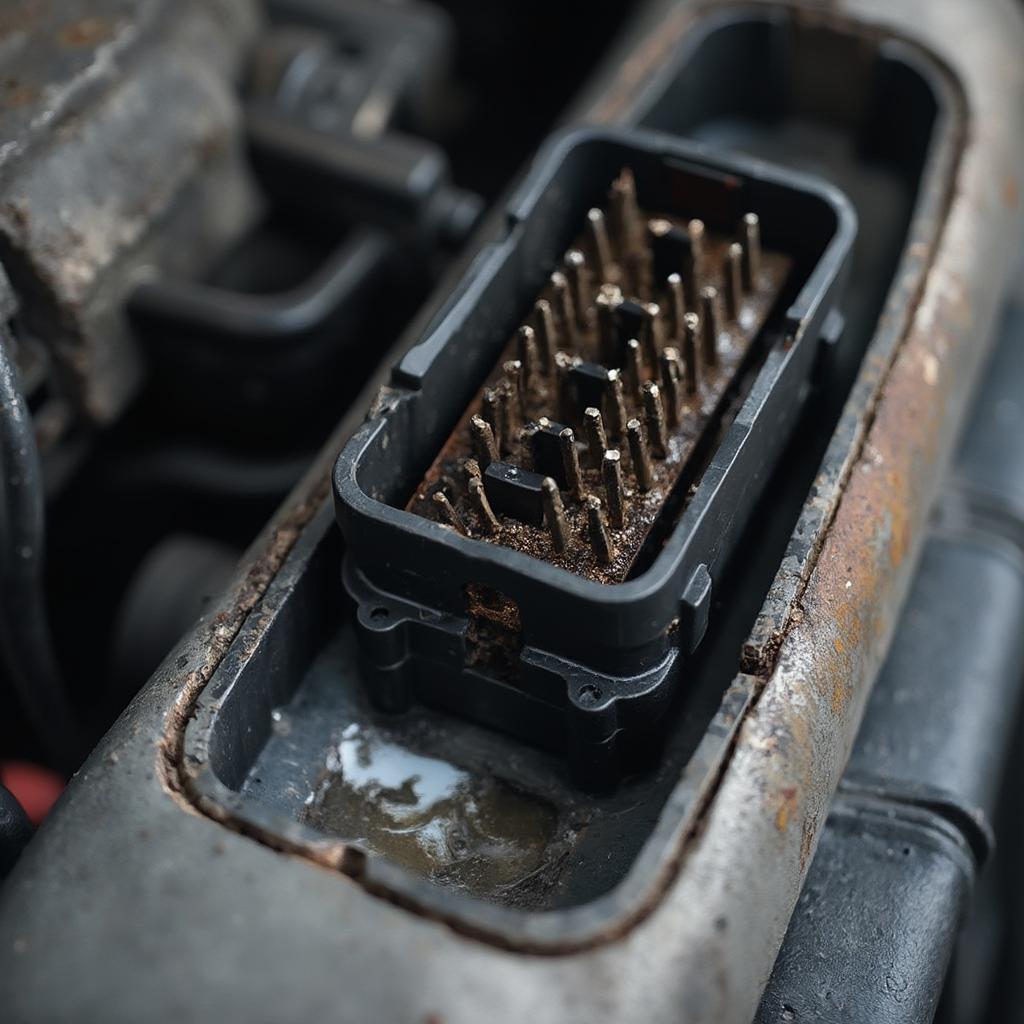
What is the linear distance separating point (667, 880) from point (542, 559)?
273mm

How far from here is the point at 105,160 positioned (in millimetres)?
1435

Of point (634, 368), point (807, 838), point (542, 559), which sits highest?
point (634, 368)

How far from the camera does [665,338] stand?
127 centimetres

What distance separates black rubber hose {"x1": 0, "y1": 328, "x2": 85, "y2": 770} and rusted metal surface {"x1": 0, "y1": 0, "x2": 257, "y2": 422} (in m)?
0.11

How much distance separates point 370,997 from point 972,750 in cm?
71

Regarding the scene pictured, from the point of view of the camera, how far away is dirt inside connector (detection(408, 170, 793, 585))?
1.09 metres

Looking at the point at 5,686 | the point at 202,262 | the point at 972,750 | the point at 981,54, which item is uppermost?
the point at 981,54

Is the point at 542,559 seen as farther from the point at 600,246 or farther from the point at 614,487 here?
the point at 600,246

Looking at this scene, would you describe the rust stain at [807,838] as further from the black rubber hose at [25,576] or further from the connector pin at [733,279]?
the black rubber hose at [25,576]

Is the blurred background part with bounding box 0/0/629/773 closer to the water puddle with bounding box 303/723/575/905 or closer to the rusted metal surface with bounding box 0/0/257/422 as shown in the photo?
the rusted metal surface with bounding box 0/0/257/422

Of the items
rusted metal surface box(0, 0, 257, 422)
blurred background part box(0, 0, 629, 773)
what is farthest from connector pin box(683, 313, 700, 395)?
rusted metal surface box(0, 0, 257, 422)

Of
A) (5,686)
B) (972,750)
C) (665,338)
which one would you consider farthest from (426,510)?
(5,686)

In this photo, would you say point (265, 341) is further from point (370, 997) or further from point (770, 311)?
point (370, 997)

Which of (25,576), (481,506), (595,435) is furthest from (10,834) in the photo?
(595,435)
